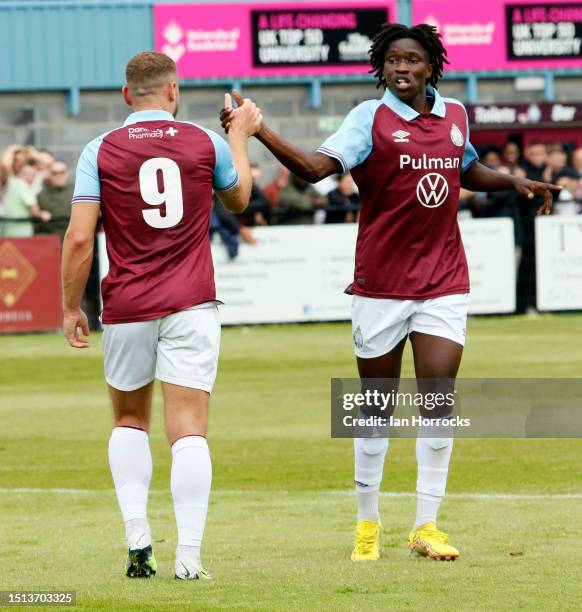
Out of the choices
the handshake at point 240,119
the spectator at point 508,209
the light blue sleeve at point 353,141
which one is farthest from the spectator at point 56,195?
the handshake at point 240,119

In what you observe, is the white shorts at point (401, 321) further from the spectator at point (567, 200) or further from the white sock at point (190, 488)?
the spectator at point (567, 200)

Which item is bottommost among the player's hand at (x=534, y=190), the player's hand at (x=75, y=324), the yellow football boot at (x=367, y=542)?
the yellow football boot at (x=367, y=542)

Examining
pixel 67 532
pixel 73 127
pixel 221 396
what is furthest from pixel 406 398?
pixel 73 127

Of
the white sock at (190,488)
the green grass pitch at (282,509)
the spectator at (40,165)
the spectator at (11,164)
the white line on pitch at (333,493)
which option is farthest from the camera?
the spectator at (40,165)

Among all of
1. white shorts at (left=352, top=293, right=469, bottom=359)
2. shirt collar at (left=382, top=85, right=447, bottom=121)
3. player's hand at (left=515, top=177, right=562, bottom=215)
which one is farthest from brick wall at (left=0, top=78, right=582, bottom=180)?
white shorts at (left=352, top=293, right=469, bottom=359)

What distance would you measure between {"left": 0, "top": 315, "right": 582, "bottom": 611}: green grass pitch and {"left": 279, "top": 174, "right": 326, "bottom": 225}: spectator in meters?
5.30

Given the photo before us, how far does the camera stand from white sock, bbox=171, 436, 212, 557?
6.79 m

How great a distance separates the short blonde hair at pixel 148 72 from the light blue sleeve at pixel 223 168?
0.91 ft

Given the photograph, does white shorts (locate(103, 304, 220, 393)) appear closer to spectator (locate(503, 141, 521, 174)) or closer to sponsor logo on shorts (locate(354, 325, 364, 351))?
sponsor logo on shorts (locate(354, 325, 364, 351))

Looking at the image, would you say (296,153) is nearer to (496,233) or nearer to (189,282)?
(189,282)

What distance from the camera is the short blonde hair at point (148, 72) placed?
6.92m

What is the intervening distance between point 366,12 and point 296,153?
25.2 metres

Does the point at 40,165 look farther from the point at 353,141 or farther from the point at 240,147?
the point at 240,147

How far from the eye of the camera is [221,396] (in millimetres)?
15664
